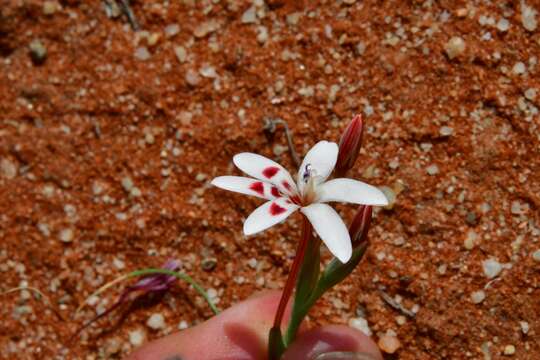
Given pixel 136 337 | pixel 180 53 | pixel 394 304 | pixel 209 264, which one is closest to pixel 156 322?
pixel 136 337

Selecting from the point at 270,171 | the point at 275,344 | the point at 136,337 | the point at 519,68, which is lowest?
the point at 136,337

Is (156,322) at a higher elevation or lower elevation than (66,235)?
lower

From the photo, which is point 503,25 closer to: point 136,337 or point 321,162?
point 321,162

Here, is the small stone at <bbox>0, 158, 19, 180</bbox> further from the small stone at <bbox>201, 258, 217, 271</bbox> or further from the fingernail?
the fingernail

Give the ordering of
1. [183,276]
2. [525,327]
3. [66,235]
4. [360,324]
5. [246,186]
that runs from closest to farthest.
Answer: [246,186]
[525,327]
[360,324]
[183,276]
[66,235]

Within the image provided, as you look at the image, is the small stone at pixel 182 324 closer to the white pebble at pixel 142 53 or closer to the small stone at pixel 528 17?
the white pebble at pixel 142 53

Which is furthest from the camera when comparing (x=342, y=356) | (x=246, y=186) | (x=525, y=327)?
(x=525, y=327)

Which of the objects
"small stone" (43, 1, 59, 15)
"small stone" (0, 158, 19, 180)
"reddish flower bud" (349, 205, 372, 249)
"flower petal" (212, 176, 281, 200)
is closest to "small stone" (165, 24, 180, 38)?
"small stone" (43, 1, 59, 15)

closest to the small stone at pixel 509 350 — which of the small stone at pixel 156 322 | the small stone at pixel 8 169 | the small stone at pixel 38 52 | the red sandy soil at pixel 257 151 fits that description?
the red sandy soil at pixel 257 151
